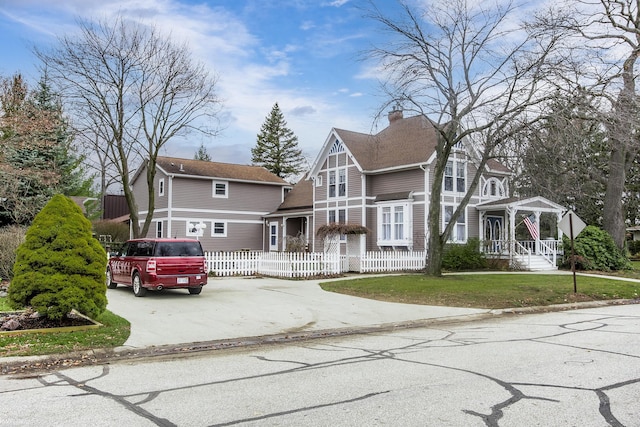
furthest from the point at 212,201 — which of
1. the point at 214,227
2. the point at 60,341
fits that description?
the point at 60,341

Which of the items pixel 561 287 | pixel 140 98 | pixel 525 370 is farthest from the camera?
pixel 140 98

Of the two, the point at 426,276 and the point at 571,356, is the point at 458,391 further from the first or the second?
the point at 426,276

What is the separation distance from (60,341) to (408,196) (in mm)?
22318

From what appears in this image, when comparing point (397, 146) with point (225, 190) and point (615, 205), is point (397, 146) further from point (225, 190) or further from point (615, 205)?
point (225, 190)

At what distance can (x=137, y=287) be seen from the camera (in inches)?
639

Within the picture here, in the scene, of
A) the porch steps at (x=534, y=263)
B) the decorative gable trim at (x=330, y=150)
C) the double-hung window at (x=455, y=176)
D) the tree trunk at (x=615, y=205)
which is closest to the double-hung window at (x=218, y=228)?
the decorative gable trim at (x=330, y=150)

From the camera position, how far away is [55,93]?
29.6m

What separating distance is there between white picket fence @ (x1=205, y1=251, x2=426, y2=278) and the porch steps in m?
7.25

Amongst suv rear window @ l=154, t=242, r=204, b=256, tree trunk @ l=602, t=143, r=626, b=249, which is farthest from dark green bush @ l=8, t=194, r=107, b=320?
tree trunk @ l=602, t=143, r=626, b=249

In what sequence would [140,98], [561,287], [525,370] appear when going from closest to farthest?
[525,370] < [561,287] < [140,98]

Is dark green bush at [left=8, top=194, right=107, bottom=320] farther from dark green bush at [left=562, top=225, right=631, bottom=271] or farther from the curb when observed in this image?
dark green bush at [left=562, top=225, right=631, bottom=271]

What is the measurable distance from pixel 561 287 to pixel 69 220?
15675 mm

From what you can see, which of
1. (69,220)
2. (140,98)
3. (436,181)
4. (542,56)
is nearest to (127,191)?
(140,98)

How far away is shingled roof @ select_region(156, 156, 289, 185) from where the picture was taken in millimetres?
36912
